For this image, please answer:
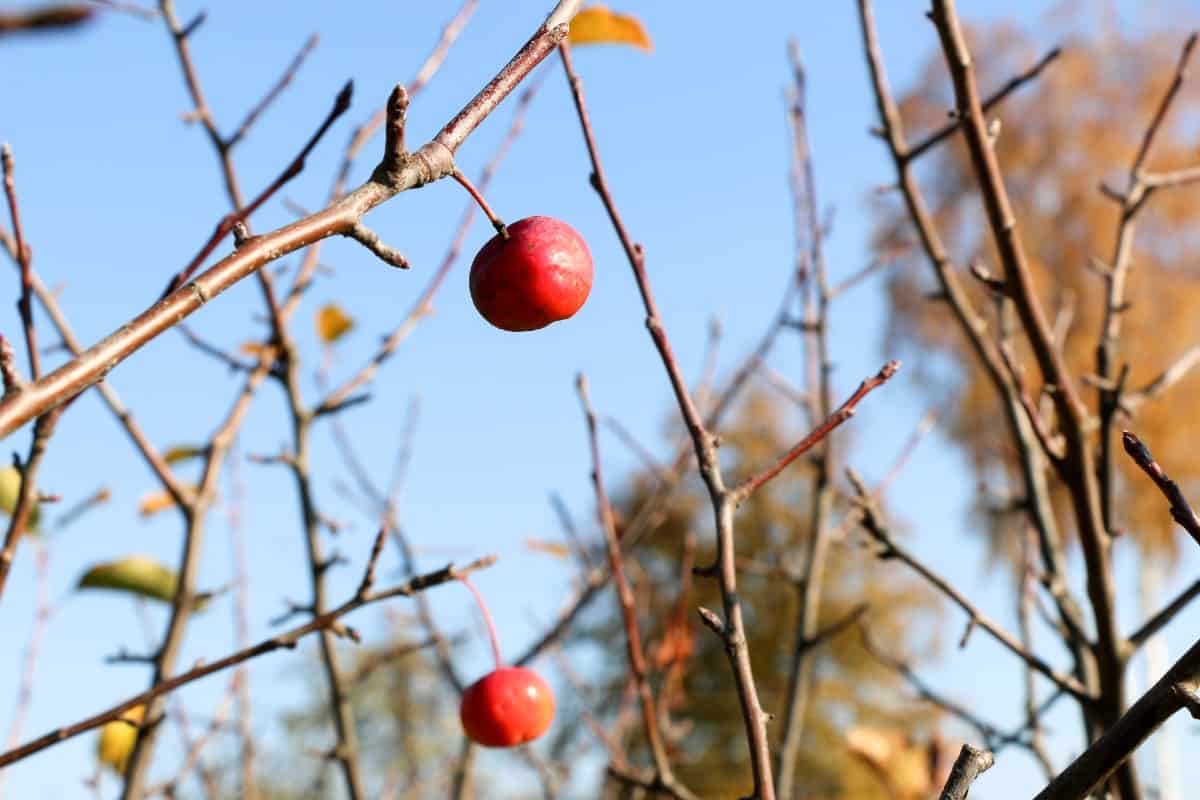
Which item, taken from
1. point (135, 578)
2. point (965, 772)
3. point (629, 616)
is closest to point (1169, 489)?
point (965, 772)

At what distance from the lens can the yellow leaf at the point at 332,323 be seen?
1.98 metres

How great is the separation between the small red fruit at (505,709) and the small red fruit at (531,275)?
406mm

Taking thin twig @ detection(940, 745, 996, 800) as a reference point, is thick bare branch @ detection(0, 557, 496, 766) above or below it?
above

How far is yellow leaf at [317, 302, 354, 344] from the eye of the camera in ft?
6.49

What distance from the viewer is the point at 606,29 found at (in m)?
1.33

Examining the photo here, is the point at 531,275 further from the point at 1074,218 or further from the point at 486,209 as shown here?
Result: the point at 1074,218

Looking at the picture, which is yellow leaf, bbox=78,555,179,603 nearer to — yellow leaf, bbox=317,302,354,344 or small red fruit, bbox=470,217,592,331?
yellow leaf, bbox=317,302,354,344

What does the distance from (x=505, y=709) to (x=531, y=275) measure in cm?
45

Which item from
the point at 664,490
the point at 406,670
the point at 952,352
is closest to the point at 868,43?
the point at 664,490

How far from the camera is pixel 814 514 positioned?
5.85 ft

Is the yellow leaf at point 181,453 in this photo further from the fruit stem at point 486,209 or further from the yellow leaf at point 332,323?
the fruit stem at point 486,209

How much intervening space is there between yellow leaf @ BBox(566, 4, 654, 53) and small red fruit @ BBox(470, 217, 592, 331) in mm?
672

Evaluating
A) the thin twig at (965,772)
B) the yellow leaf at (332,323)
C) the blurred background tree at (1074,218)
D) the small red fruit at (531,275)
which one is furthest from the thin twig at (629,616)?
the blurred background tree at (1074,218)

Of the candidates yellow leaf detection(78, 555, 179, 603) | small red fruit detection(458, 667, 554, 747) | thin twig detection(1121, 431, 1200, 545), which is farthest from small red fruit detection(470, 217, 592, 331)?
yellow leaf detection(78, 555, 179, 603)
